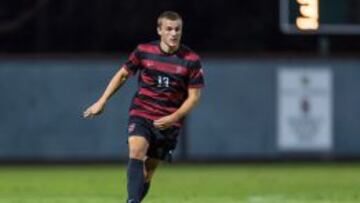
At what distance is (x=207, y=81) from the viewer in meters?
22.8

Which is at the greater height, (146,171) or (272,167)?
(146,171)

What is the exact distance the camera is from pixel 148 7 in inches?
896

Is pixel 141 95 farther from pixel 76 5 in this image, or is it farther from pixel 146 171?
pixel 76 5

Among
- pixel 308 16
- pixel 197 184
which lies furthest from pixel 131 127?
pixel 308 16

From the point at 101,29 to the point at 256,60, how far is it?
2665mm

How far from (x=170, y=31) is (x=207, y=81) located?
11.0m

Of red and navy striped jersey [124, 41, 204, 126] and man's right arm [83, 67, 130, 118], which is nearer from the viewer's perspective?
man's right arm [83, 67, 130, 118]

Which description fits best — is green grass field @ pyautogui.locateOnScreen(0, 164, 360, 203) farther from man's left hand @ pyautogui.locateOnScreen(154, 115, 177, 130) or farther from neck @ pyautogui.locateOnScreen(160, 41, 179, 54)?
neck @ pyautogui.locateOnScreen(160, 41, 179, 54)

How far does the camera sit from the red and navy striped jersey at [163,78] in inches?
476

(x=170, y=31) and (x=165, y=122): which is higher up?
(x=170, y=31)

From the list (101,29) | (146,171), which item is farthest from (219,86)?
(146,171)

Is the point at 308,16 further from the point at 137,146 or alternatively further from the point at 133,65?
the point at 137,146

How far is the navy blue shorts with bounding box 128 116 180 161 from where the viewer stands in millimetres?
12016

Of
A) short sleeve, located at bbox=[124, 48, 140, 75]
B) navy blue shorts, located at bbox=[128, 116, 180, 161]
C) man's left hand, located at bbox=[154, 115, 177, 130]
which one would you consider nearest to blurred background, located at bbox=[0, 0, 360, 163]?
navy blue shorts, located at bbox=[128, 116, 180, 161]
